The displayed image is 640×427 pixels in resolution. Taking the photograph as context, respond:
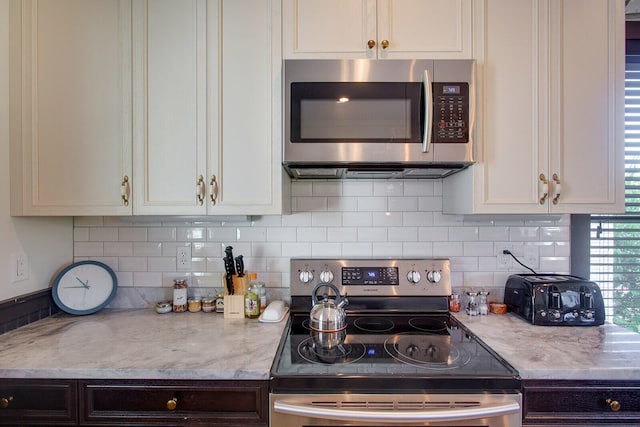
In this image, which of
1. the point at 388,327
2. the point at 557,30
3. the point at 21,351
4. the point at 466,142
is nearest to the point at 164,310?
the point at 21,351

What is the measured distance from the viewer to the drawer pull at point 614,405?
1080mm

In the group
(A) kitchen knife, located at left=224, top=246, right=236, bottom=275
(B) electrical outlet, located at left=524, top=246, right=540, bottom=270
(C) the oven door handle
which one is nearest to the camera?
(C) the oven door handle

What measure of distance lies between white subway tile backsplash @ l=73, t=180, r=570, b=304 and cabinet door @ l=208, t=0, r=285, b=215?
352mm

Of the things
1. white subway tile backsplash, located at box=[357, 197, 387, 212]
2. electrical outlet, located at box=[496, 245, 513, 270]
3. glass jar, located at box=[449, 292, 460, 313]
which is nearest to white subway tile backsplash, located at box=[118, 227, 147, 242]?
white subway tile backsplash, located at box=[357, 197, 387, 212]

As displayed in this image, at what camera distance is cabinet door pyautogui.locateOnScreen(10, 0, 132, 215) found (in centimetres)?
143

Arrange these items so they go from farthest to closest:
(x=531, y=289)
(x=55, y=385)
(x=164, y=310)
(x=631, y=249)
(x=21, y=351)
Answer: (x=631, y=249)
(x=164, y=310)
(x=531, y=289)
(x=21, y=351)
(x=55, y=385)

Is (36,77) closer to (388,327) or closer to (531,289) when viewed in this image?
(388,327)

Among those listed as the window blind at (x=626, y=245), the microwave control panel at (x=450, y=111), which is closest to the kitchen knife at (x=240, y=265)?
the microwave control panel at (x=450, y=111)

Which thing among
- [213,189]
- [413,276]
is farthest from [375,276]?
[213,189]

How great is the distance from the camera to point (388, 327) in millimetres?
1505

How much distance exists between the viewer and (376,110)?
1.36 m

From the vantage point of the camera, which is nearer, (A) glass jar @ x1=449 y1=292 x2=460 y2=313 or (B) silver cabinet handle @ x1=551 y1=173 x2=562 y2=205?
(B) silver cabinet handle @ x1=551 y1=173 x2=562 y2=205

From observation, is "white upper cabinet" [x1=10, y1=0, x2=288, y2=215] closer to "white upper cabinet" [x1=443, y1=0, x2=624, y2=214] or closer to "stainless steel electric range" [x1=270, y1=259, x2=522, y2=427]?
"stainless steel electric range" [x1=270, y1=259, x2=522, y2=427]

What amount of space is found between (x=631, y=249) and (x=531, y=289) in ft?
2.71
